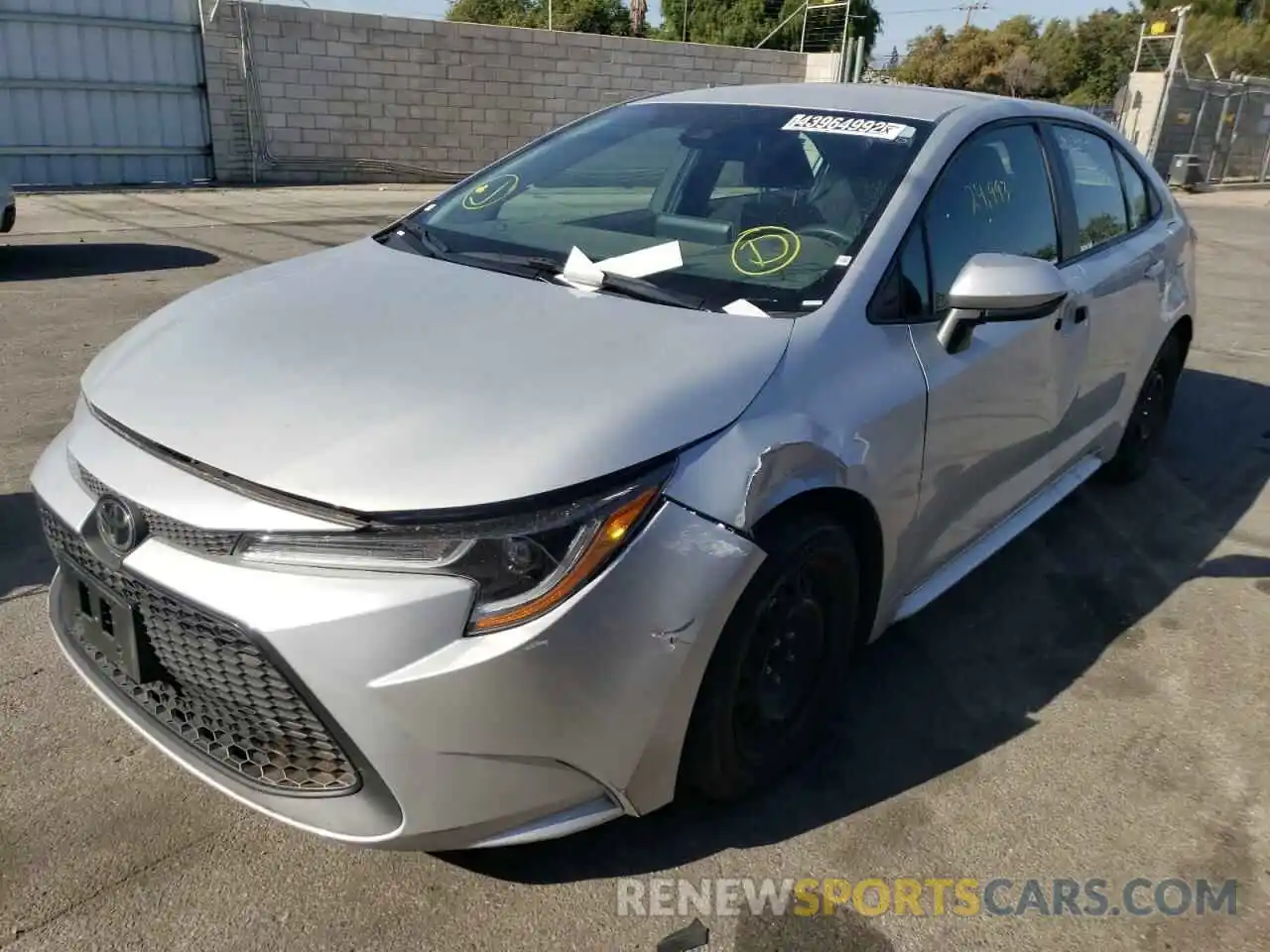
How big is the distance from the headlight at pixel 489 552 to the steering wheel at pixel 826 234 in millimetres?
1196

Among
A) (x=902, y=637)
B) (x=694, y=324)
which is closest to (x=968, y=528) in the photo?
(x=902, y=637)

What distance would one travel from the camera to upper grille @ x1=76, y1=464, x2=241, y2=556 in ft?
6.24

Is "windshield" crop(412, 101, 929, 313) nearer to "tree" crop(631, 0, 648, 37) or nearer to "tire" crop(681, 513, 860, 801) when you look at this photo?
"tire" crop(681, 513, 860, 801)

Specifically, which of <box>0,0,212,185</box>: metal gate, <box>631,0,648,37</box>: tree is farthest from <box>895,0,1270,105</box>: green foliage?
<box>0,0,212,185</box>: metal gate

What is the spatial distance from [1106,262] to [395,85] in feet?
51.7

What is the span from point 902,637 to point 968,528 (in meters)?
0.47

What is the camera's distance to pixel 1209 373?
7.00m

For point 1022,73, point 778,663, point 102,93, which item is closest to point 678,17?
point 1022,73

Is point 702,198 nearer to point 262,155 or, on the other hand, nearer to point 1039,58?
point 262,155

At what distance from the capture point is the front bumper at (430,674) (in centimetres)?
182

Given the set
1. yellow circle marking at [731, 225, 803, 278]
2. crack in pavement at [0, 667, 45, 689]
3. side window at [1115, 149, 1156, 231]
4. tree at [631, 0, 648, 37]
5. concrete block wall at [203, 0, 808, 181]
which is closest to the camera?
yellow circle marking at [731, 225, 803, 278]

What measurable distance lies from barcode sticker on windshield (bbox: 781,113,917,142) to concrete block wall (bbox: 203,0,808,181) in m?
14.6

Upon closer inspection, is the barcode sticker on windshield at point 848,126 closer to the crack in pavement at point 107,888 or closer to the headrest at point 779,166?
the headrest at point 779,166

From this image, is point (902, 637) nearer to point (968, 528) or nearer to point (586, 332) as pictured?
point (968, 528)
